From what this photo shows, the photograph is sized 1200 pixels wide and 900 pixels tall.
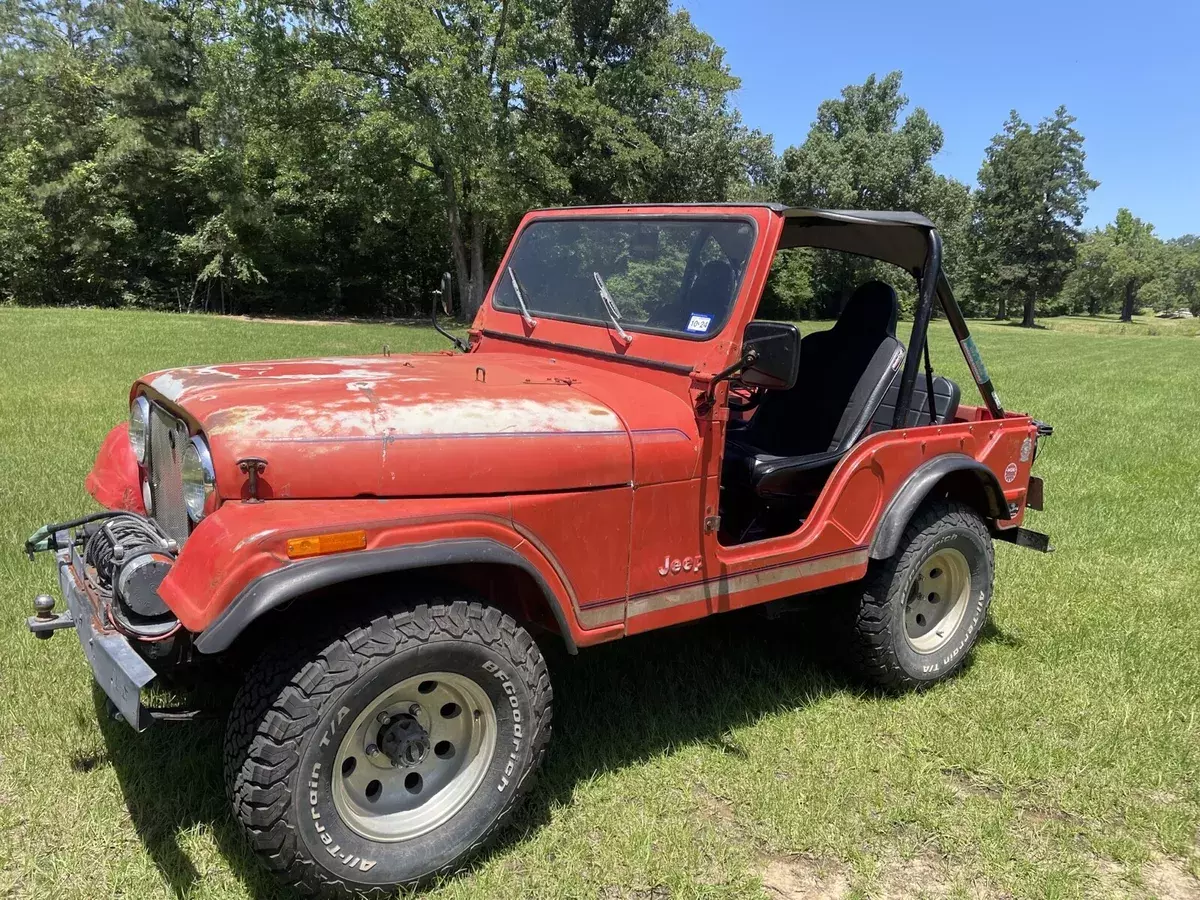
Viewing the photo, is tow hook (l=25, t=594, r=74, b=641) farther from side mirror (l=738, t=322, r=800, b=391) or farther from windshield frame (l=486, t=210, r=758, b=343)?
side mirror (l=738, t=322, r=800, b=391)

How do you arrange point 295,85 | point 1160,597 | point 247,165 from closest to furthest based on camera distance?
1. point 1160,597
2. point 295,85
3. point 247,165

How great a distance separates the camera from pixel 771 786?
3.04 meters

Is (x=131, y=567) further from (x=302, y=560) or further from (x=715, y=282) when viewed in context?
(x=715, y=282)

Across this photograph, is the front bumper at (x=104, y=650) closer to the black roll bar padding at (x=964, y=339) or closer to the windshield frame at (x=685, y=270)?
the windshield frame at (x=685, y=270)

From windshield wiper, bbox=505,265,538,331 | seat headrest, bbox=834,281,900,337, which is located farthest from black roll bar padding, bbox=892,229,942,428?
windshield wiper, bbox=505,265,538,331

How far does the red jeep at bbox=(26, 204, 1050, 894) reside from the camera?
86.1 inches

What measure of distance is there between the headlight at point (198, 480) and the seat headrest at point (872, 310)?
3.03 m

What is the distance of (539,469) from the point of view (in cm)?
250

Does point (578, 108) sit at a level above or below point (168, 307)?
above

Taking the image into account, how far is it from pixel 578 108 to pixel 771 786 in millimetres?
22650

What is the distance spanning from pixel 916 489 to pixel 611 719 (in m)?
1.57

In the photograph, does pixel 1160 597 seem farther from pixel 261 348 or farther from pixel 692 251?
pixel 261 348

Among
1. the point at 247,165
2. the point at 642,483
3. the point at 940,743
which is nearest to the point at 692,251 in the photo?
the point at 642,483

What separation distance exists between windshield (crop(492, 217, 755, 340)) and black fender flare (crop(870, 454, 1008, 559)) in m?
1.11
